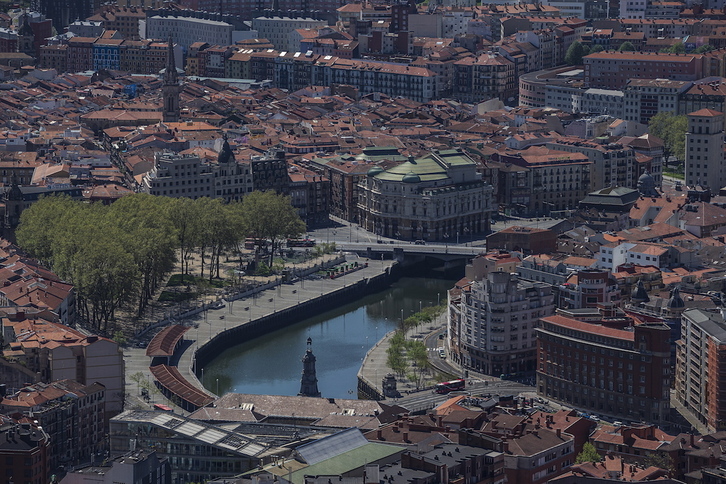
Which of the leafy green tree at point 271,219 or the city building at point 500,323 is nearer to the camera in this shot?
the city building at point 500,323

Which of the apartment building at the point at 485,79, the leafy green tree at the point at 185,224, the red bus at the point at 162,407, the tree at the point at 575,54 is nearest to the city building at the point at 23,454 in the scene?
the red bus at the point at 162,407

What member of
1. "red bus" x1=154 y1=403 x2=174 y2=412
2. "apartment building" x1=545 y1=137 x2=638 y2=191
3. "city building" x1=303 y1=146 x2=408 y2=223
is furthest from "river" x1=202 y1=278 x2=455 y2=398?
"apartment building" x1=545 y1=137 x2=638 y2=191

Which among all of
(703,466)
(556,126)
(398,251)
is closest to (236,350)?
(398,251)

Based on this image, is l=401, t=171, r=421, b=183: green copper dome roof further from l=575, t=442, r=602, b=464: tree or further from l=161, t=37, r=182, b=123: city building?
l=575, t=442, r=602, b=464: tree

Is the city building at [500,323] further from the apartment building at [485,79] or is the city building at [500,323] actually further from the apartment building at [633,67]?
the apartment building at [485,79]

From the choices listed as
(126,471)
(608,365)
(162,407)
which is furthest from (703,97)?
(126,471)

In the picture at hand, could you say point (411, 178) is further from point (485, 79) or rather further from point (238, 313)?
point (485, 79)
